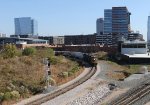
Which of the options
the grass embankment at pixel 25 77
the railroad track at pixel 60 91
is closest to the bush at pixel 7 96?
the grass embankment at pixel 25 77

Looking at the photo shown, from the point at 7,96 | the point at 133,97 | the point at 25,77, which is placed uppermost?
the point at 25,77

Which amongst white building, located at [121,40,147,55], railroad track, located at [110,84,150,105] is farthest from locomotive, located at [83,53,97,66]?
railroad track, located at [110,84,150,105]

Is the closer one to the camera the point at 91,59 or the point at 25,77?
the point at 25,77

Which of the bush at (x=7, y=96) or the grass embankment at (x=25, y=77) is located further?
the grass embankment at (x=25, y=77)

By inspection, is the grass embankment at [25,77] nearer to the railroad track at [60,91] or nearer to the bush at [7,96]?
the bush at [7,96]

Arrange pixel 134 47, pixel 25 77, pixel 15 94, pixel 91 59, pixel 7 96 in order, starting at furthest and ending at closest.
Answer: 1. pixel 134 47
2. pixel 91 59
3. pixel 25 77
4. pixel 15 94
5. pixel 7 96

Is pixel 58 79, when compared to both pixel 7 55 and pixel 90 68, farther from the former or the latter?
pixel 7 55

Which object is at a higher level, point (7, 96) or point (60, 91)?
point (7, 96)

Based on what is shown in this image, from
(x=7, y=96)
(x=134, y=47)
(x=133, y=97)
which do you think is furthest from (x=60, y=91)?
(x=134, y=47)

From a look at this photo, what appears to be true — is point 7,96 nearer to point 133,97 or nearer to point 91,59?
point 133,97

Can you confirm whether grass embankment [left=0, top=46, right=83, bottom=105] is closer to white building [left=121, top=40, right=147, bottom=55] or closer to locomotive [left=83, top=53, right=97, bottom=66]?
locomotive [left=83, top=53, right=97, bottom=66]

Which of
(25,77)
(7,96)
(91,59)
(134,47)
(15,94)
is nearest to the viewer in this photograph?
(7,96)

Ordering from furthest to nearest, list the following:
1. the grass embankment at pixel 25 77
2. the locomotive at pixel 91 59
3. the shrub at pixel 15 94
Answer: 1. the locomotive at pixel 91 59
2. the grass embankment at pixel 25 77
3. the shrub at pixel 15 94

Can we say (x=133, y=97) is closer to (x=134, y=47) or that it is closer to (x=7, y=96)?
(x=7, y=96)
